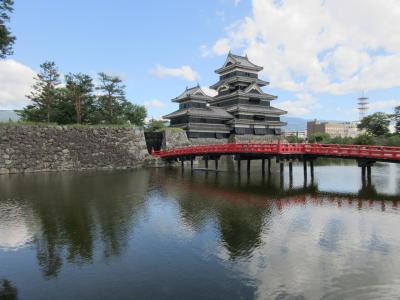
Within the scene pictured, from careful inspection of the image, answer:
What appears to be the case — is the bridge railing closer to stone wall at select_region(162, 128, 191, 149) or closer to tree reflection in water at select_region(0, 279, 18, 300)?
stone wall at select_region(162, 128, 191, 149)

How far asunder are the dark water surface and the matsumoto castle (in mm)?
29668

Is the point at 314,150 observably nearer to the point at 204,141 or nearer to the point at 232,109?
the point at 204,141

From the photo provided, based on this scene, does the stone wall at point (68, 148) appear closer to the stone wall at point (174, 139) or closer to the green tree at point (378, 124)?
the stone wall at point (174, 139)

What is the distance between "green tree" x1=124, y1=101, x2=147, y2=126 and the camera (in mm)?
66000

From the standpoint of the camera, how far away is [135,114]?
67375 millimetres

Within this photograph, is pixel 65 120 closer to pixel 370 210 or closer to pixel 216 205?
pixel 216 205

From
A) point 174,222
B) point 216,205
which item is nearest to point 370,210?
point 216,205

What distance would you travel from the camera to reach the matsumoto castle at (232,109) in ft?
163

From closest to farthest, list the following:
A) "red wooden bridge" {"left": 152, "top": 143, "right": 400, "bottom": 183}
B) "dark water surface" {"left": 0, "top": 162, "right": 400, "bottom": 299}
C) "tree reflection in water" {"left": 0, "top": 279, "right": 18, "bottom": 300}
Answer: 1. "tree reflection in water" {"left": 0, "top": 279, "right": 18, "bottom": 300}
2. "dark water surface" {"left": 0, "top": 162, "right": 400, "bottom": 299}
3. "red wooden bridge" {"left": 152, "top": 143, "right": 400, "bottom": 183}

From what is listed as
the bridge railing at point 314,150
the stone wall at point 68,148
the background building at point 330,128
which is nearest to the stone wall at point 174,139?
the stone wall at point 68,148

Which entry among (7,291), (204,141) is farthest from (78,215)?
(204,141)

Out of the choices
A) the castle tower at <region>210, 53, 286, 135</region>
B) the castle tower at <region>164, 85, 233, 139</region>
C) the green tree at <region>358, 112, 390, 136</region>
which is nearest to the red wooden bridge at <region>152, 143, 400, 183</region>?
the castle tower at <region>164, 85, 233, 139</region>

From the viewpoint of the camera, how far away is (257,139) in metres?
52.8

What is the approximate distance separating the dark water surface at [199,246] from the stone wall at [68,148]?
52.5 ft
